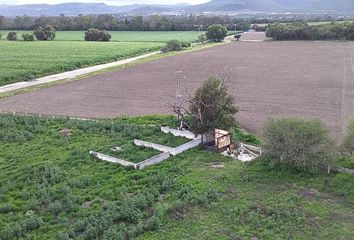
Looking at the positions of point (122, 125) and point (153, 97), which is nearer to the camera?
point (122, 125)

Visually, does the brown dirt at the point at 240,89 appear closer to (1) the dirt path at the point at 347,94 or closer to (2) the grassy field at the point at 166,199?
(1) the dirt path at the point at 347,94

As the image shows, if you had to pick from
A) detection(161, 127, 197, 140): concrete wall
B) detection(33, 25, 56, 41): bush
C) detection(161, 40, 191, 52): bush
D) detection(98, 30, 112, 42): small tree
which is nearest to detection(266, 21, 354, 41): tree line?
detection(161, 40, 191, 52): bush

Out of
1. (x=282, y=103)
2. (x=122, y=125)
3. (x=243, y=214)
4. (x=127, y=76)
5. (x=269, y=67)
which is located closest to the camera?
(x=243, y=214)

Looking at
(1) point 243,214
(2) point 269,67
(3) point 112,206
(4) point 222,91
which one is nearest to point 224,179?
(1) point 243,214

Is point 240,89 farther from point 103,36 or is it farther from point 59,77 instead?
point 103,36

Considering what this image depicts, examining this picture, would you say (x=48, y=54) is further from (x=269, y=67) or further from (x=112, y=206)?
(x=112, y=206)

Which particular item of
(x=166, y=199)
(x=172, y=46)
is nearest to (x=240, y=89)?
(x=166, y=199)
